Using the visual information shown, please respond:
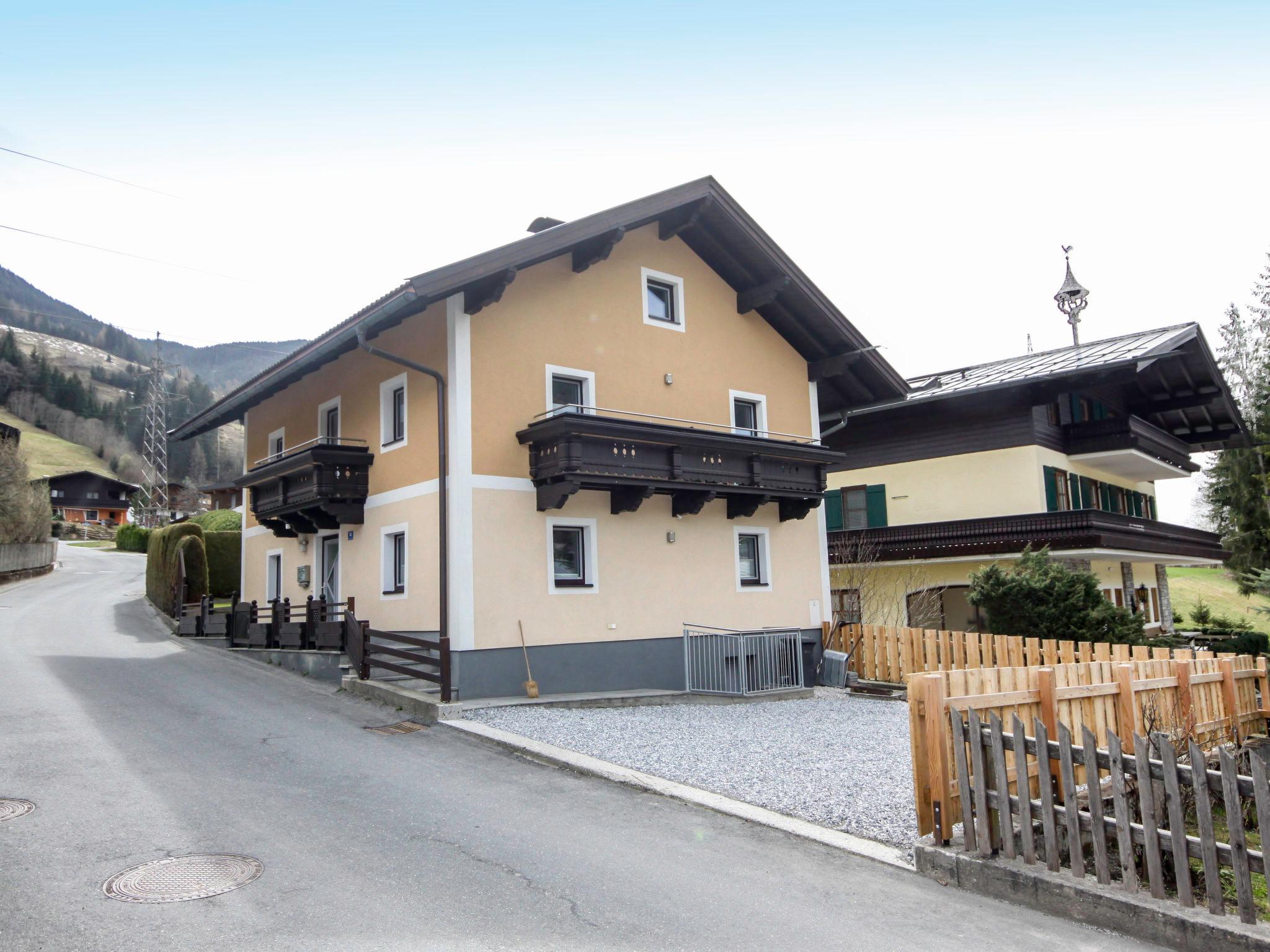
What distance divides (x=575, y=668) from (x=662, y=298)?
7.42 meters

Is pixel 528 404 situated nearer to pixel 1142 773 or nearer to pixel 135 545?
pixel 1142 773

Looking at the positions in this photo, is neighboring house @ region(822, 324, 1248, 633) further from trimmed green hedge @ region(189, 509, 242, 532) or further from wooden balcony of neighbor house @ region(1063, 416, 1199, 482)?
trimmed green hedge @ region(189, 509, 242, 532)

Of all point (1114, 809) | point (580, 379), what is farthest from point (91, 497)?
point (1114, 809)

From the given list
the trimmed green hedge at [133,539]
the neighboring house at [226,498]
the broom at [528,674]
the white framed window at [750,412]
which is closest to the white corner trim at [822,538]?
the white framed window at [750,412]

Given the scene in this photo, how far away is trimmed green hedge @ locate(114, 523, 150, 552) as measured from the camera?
63.8 meters

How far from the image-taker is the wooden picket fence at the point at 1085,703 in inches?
273

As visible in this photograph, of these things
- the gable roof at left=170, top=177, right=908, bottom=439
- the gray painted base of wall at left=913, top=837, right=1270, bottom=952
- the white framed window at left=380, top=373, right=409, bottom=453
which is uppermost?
the gable roof at left=170, top=177, right=908, bottom=439

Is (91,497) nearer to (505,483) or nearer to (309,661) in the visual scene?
(309,661)

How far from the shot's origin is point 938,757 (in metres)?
6.86

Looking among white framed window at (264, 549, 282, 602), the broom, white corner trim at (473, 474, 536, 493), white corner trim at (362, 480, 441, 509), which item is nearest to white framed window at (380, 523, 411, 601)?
white corner trim at (362, 480, 441, 509)

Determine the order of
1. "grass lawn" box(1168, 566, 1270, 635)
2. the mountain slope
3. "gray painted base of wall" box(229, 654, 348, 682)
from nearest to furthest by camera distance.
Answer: "gray painted base of wall" box(229, 654, 348, 682), "grass lawn" box(1168, 566, 1270, 635), the mountain slope

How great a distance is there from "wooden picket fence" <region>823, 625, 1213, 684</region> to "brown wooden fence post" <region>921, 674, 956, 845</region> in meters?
7.29

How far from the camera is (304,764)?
9.62m

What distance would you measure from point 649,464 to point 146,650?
38.6 ft
